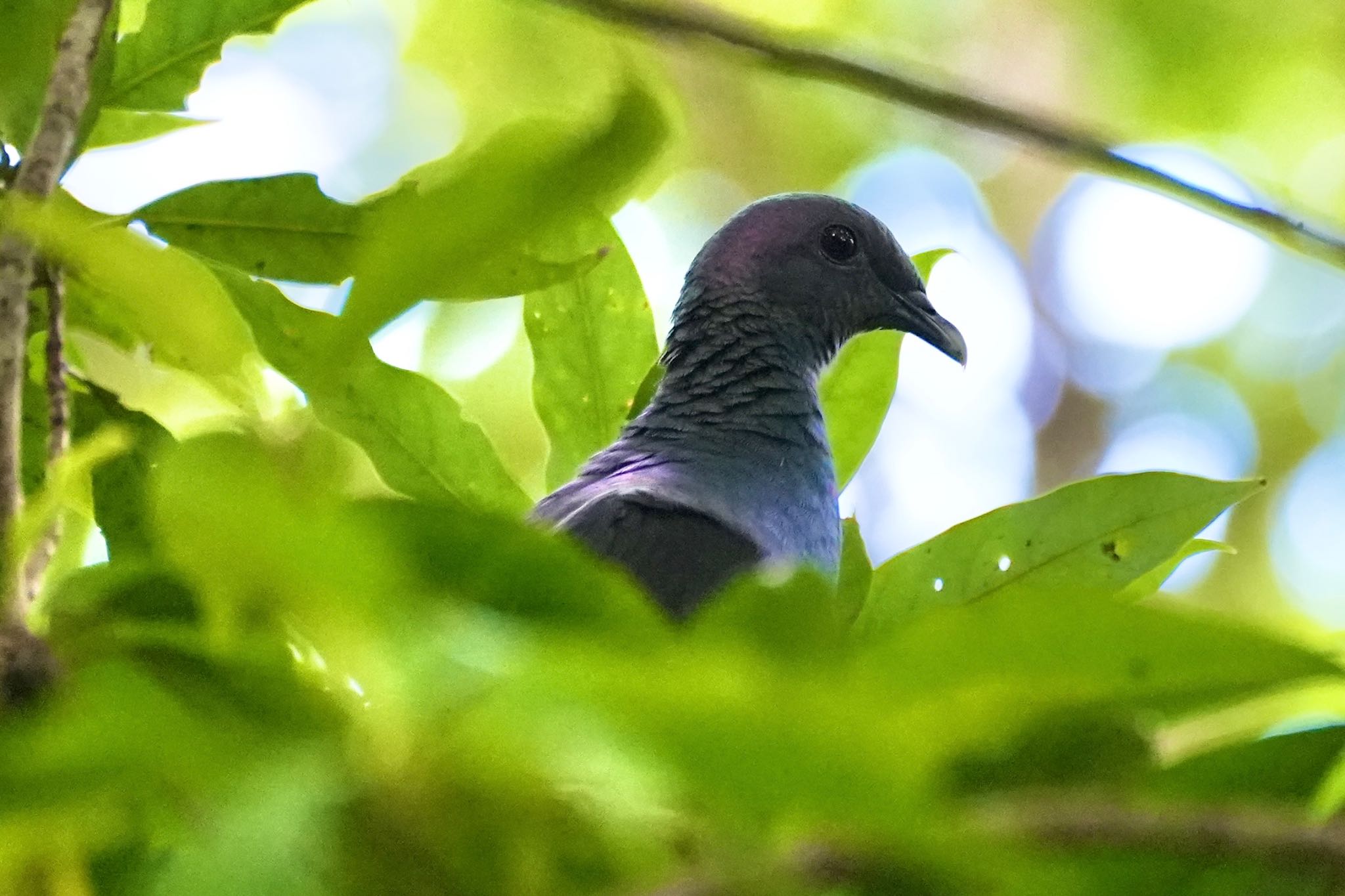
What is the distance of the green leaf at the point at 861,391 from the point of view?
199 centimetres

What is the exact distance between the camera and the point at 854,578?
160cm

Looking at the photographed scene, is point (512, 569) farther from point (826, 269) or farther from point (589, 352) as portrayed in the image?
Answer: point (826, 269)

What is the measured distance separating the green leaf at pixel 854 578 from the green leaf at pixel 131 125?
0.96 m

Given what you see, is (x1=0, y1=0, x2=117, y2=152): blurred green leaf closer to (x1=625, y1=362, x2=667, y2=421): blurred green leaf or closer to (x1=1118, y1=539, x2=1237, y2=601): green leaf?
(x1=625, y1=362, x2=667, y2=421): blurred green leaf

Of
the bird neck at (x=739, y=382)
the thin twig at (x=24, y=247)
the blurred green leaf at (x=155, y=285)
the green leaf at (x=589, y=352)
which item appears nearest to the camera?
the blurred green leaf at (x=155, y=285)

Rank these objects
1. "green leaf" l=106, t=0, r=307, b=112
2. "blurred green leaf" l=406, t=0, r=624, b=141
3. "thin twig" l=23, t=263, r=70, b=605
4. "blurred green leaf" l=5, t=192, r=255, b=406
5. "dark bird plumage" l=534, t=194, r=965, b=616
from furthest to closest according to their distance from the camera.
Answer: "blurred green leaf" l=406, t=0, r=624, b=141
"dark bird plumage" l=534, t=194, r=965, b=616
"green leaf" l=106, t=0, r=307, b=112
"thin twig" l=23, t=263, r=70, b=605
"blurred green leaf" l=5, t=192, r=255, b=406

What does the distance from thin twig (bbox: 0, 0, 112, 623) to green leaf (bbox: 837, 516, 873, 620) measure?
87 cm

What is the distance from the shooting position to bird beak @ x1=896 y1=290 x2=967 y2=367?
118 inches

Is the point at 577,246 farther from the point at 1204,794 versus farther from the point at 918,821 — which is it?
the point at 918,821

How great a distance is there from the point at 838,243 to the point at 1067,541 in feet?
5.26

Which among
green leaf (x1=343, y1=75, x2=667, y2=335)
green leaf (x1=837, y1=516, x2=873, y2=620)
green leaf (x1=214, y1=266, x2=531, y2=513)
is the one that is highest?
green leaf (x1=214, y1=266, x2=531, y2=513)

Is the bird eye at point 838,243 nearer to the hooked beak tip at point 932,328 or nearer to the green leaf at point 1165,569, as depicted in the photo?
the hooked beak tip at point 932,328

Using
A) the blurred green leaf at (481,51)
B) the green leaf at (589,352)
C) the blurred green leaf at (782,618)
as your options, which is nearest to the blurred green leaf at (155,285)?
the blurred green leaf at (782,618)

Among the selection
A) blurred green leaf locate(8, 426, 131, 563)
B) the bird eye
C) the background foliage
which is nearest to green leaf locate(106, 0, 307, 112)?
the background foliage
